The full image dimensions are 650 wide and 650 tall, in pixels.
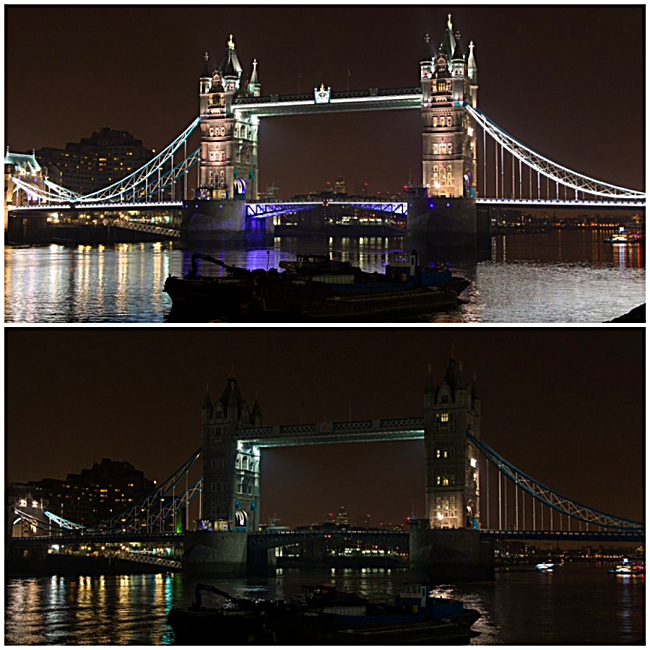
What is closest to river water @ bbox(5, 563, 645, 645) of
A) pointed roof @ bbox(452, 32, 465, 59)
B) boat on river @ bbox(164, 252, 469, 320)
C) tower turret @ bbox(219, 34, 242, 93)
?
boat on river @ bbox(164, 252, 469, 320)

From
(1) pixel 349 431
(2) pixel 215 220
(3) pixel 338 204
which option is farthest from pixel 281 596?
(2) pixel 215 220

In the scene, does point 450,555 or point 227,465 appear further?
point 227,465

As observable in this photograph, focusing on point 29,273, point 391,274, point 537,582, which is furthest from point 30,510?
point 391,274

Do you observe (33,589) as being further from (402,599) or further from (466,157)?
(466,157)

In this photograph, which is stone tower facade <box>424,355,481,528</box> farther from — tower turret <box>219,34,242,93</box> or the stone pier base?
tower turret <box>219,34,242,93</box>

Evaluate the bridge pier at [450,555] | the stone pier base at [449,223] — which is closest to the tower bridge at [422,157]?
the stone pier base at [449,223]

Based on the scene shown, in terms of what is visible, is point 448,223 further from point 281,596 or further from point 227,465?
point 281,596
